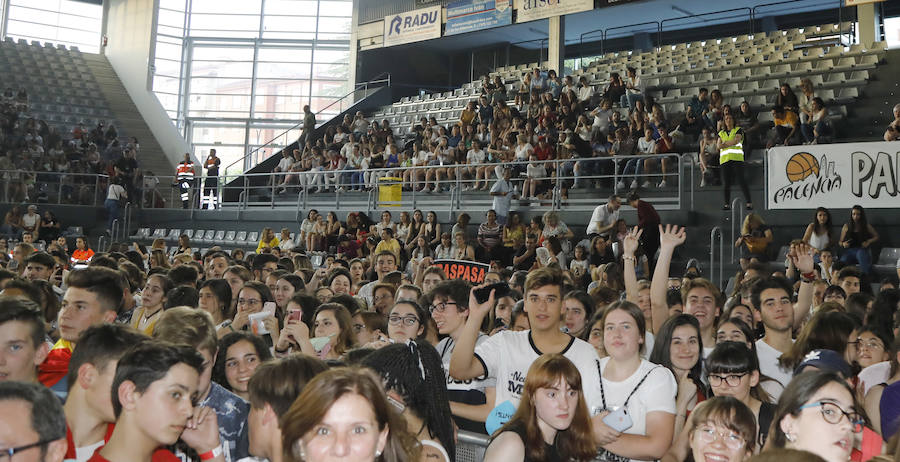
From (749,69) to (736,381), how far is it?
17177mm

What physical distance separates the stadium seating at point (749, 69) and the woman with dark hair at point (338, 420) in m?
15.5

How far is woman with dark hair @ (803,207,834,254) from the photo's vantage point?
11594 mm

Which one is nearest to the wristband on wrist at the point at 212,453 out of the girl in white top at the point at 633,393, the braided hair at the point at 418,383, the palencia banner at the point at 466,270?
the braided hair at the point at 418,383

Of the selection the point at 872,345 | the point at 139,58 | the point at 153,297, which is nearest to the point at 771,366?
the point at 872,345

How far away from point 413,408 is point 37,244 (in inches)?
692

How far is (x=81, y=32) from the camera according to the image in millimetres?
37062

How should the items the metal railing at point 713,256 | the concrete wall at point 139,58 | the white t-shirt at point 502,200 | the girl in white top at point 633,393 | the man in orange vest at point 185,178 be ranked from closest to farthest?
the girl in white top at point 633,393 → the metal railing at point 713,256 → the white t-shirt at point 502,200 → the man in orange vest at point 185,178 → the concrete wall at point 139,58

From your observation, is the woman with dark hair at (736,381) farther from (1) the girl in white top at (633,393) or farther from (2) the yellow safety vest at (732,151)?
(2) the yellow safety vest at (732,151)

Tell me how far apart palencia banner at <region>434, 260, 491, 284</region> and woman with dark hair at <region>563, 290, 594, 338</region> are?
2.71 metres

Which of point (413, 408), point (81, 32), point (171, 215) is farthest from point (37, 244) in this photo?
point (81, 32)

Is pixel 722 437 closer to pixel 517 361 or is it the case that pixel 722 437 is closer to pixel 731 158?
pixel 517 361

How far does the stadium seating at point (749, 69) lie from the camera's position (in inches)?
712

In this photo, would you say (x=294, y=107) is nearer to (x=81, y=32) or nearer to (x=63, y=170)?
(x=81, y=32)

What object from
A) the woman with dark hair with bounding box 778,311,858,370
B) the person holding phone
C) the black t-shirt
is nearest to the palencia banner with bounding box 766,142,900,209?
the black t-shirt
